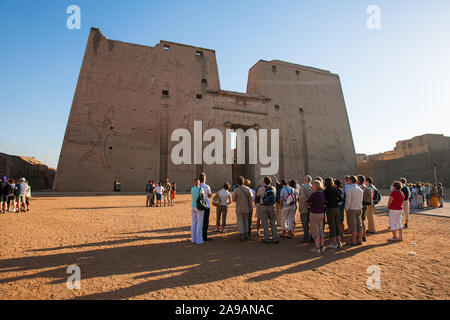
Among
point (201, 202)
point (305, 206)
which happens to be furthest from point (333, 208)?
point (201, 202)

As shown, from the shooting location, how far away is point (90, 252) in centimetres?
482

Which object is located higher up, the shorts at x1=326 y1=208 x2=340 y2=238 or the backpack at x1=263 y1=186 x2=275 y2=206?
the backpack at x1=263 y1=186 x2=275 y2=206

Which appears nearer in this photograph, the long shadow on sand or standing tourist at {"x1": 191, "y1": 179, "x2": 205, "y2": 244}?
the long shadow on sand

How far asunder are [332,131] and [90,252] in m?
31.5

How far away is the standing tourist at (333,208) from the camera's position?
534cm

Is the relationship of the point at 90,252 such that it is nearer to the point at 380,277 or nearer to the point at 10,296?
the point at 10,296

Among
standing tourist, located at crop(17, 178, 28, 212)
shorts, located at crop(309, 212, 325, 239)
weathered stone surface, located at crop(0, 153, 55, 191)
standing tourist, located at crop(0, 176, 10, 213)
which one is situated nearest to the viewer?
shorts, located at crop(309, 212, 325, 239)

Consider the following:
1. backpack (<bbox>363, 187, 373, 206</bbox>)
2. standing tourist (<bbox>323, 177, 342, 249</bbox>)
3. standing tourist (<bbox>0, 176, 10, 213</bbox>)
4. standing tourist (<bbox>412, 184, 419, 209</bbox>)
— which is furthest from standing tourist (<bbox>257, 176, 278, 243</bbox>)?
standing tourist (<bbox>412, 184, 419, 209</bbox>)

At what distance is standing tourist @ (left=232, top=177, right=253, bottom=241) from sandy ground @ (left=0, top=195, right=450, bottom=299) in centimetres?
34

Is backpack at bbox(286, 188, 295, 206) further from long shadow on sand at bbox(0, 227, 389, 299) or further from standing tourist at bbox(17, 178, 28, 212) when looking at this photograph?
standing tourist at bbox(17, 178, 28, 212)

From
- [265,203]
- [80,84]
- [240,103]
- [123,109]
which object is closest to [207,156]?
[240,103]

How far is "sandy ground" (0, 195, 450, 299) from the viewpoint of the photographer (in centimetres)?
316

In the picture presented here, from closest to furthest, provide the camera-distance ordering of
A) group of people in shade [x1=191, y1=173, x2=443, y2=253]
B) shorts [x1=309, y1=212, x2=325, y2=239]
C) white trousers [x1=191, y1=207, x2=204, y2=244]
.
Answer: shorts [x1=309, y1=212, x2=325, y2=239]
group of people in shade [x1=191, y1=173, x2=443, y2=253]
white trousers [x1=191, y1=207, x2=204, y2=244]

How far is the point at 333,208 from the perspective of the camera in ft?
17.6
